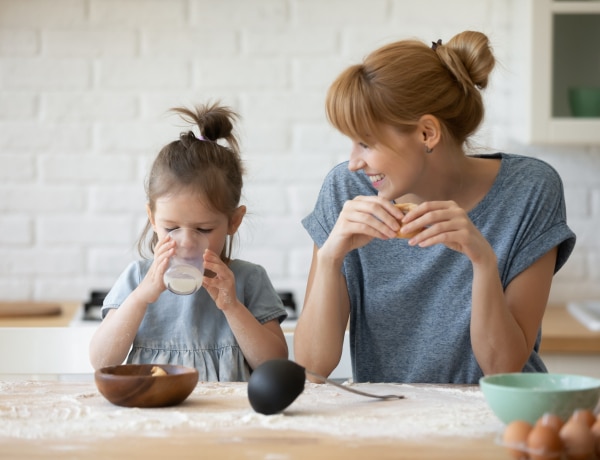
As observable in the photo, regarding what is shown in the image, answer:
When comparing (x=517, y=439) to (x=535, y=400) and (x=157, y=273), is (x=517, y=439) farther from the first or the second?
(x=157, y=273)

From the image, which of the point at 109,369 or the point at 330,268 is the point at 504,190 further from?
the point at 109,369

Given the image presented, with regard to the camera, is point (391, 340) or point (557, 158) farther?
point (557, 158)

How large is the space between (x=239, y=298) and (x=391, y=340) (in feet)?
1.05

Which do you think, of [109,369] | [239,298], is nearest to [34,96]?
[239,298]

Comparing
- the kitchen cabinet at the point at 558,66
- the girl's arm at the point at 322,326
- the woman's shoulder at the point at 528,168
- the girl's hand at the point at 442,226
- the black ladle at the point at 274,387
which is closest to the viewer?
the black ladle at the point at 274,387

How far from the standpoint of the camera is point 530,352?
1.71 m

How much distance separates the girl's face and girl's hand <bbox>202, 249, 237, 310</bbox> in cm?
7

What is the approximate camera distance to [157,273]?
171 cm

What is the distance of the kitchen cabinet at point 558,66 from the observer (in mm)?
2627

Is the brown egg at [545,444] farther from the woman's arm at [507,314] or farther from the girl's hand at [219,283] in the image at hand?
the girl's hand at [219,283]

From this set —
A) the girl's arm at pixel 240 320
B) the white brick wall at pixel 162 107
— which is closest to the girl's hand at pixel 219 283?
the girl's arm at pixel 240 320

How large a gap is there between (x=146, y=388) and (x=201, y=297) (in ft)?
2.15

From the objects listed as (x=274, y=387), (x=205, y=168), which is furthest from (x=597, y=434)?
(x=205, y=168)

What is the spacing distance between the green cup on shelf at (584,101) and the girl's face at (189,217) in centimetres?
127
